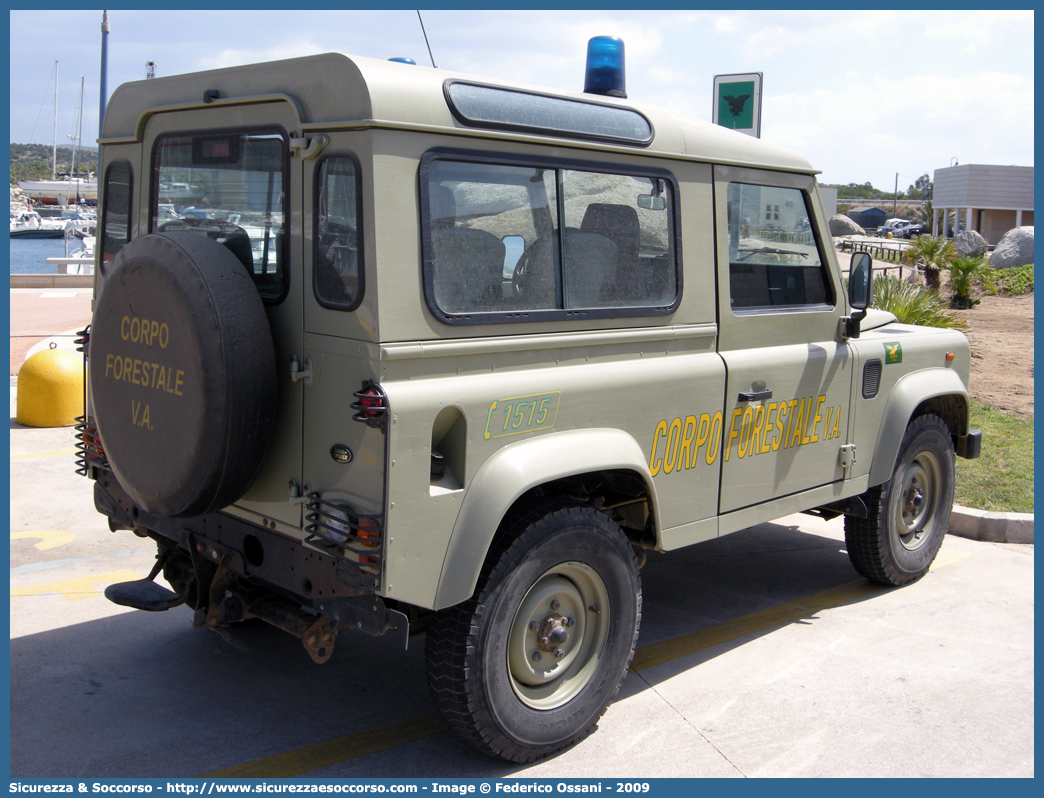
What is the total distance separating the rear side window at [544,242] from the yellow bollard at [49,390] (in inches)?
273

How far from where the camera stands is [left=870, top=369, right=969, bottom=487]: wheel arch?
5121 mm

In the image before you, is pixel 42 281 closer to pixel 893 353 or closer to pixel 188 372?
pixel 188 372

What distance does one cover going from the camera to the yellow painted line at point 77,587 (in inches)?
201

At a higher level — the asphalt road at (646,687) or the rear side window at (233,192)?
the rear side window at (233,192)

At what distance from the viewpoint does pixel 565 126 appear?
140 inches

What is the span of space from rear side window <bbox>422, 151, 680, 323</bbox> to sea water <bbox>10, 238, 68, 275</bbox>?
54.8 metres

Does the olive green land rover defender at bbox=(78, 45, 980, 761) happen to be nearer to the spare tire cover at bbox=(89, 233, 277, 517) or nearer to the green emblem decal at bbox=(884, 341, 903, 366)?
the spare tire cover at bbox=(89, 233, 277, 517)

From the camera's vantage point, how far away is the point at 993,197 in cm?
4847

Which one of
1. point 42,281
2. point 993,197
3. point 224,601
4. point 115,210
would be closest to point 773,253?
point 224,601

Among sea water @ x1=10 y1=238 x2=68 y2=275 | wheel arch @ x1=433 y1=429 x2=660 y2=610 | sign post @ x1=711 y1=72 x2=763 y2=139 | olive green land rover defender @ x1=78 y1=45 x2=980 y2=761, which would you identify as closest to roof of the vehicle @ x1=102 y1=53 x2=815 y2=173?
olive green land rover defender @ x1=78 y1=45 x2=980 y2=761

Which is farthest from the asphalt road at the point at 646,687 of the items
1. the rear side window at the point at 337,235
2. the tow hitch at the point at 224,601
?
the rear side window at the point at 337,235

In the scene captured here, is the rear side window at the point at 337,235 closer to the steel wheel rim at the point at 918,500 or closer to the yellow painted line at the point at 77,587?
the yellow painted line at the point at 77,587

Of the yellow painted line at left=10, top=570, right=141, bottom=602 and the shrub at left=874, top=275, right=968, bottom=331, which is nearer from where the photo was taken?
the yellow painted line at left=10, top=570, right=141, bottom=602
